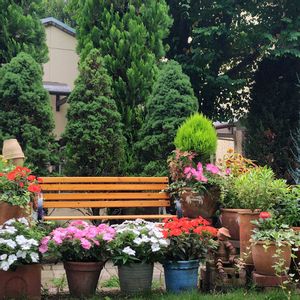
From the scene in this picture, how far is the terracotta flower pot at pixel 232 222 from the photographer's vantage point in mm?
4973

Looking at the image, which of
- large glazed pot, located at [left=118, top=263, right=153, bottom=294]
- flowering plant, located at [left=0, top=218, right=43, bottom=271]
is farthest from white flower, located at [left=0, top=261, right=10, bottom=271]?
large glazed pot, located at [left=118, top=263, right=153, bottom=294]

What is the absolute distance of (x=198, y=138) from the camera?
19.0ft

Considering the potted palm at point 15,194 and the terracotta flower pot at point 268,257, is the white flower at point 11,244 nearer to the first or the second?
the potted palm at point 15,194

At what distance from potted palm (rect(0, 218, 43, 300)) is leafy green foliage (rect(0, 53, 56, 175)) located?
2.67m

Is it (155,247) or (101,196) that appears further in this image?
(101,196)

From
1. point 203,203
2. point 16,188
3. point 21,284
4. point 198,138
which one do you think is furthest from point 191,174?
point 21,284

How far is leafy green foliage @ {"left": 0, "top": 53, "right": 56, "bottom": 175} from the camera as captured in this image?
6.71m

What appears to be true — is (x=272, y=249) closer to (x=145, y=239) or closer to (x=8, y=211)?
(x=145, y=239)

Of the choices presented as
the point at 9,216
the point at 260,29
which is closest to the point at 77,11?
the point at 260,29

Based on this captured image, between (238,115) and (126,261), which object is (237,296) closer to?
(126,261)

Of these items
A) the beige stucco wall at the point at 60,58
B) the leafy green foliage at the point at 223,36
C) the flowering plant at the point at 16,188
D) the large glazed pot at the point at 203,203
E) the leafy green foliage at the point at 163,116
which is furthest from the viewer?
the beige stucco wall at the point at 60,58

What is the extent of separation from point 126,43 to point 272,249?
15.9 feet


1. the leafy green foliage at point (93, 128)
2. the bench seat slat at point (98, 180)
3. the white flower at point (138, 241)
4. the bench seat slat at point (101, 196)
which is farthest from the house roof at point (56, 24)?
the white flower at point (138, 241)

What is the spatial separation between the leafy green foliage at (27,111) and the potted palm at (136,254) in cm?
282
